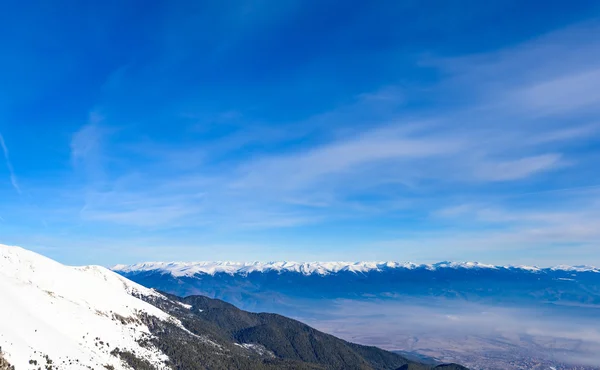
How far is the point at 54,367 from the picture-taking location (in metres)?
197

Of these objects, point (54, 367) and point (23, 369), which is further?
point (54, 367)

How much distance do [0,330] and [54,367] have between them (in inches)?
1277

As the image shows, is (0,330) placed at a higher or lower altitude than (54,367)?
higher

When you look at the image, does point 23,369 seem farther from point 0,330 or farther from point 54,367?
point 0,330

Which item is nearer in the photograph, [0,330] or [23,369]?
[23,369]

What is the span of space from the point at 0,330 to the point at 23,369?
35493 millimetres

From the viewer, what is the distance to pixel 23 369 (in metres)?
176

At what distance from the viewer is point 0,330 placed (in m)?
198

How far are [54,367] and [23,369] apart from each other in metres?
23.0

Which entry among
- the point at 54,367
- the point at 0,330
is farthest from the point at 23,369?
the point at 0,330
